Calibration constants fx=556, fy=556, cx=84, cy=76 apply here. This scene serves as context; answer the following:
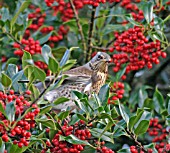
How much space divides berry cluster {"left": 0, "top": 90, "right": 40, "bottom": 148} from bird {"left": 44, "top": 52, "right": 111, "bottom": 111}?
1.01m

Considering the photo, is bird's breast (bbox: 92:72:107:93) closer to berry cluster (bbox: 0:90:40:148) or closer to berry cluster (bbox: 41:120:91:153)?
berry cluster (bbox: 41:120:91:153)

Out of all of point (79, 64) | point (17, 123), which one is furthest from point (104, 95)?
point (79, 64)

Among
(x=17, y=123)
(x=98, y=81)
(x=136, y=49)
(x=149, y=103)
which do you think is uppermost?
(x=136, y=49)

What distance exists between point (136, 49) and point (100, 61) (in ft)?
1.66

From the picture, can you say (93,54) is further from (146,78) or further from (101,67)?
(146,78)

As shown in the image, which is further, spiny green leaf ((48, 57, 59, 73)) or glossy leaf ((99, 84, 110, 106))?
glossy leaf ((99, 84, 110, 106))

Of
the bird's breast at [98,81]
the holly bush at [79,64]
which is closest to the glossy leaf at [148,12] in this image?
the holly bush at [79,64]

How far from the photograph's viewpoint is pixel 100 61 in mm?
4391

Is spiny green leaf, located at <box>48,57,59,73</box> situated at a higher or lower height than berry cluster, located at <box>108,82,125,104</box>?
higher

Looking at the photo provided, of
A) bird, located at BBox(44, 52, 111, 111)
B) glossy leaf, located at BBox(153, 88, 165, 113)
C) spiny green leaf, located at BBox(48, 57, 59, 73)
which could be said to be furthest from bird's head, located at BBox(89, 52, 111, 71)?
spiny green leaf, located at BBox(48, 57, 59, 73)

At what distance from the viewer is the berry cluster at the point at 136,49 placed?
3.90 metres

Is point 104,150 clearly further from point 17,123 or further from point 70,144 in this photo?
point 17,123

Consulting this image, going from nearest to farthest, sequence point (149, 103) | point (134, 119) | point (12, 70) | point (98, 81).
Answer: point (134, 119) < point (12, 70) < point (149, 103) < point (98, 81)

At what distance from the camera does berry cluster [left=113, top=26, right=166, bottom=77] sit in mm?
3897
